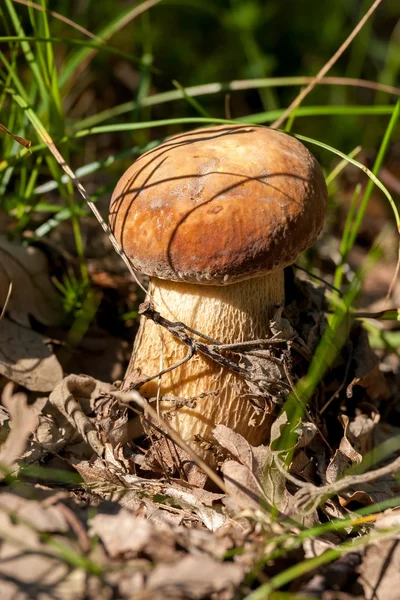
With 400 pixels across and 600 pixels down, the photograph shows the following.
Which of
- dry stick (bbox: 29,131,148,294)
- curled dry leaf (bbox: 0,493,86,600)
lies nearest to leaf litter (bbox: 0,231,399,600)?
curled dry leaf (bbox: 0,493,86,600)

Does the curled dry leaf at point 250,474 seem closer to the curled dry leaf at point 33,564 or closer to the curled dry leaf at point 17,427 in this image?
the curled dry leaf at point 33,564

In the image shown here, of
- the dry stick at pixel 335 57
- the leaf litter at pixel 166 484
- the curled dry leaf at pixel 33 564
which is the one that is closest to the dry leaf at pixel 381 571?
the leaf litter at pixel 166 484

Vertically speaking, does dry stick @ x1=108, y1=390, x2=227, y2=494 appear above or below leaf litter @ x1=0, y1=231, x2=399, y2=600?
above

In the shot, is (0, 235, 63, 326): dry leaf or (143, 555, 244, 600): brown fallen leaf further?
(0, 235, 63, 326): dry leaf

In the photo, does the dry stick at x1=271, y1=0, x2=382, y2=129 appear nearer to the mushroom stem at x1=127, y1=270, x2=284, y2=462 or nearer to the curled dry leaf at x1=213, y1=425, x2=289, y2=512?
the mushroom stem at x1=127, y1=270, x2=284, y2=462

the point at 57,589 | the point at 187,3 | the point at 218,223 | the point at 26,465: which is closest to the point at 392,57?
the point at 187,3

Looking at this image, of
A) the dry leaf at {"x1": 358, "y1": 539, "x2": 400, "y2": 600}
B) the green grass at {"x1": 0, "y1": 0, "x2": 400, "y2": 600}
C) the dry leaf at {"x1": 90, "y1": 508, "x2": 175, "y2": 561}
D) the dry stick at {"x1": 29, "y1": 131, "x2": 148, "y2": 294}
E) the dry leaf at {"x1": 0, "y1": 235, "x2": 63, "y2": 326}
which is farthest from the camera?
the dry leaf at {"x1": 0, "y1": 235, "x2": 63, "y2": 326}

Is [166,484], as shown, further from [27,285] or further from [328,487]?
[27,285]

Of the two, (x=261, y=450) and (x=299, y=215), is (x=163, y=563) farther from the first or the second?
(x=299, y=215)
